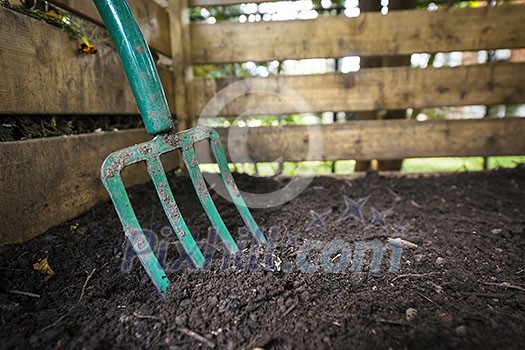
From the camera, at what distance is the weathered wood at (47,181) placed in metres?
1.02

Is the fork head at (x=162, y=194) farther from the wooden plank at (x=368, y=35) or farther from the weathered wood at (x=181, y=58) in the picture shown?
the wooden plank at (x=368, y=35)

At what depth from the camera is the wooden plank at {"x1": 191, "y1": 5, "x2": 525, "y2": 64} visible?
2039 mm

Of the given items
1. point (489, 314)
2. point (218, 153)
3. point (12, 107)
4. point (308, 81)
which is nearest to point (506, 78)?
point (308, 81)

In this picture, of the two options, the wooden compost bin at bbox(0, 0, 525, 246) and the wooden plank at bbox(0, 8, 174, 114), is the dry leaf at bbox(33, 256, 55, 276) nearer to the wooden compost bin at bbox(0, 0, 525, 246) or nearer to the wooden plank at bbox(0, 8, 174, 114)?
the wooden plank at bbox(0, 8, 174, 114)

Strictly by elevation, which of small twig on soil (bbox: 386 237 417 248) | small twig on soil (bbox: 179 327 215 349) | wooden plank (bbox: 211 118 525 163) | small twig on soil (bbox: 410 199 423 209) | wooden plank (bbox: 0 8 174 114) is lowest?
small twig on soil (bbox: 179 327 215 349)

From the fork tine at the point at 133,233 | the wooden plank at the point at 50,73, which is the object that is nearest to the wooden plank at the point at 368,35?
the wooden plank at the point at 50,73

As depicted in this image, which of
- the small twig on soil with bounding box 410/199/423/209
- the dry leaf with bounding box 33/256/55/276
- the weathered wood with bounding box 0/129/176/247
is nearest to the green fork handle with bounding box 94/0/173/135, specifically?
the weathered wood with bounding box 0/129/176/247

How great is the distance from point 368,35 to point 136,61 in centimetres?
157

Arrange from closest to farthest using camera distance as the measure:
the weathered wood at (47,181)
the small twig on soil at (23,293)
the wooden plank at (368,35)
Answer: the small twig on soil at (23,293) → the weathered wood at (47,181) → the wooden plank at (368,35)

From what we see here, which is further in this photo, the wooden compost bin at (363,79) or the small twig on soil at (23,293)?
the wooden compost bin at (363,79)

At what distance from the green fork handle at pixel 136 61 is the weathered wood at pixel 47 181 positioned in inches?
15.9

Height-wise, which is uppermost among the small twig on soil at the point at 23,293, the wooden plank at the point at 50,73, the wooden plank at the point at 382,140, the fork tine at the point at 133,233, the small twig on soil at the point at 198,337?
the wooden plank at the point at 50,73

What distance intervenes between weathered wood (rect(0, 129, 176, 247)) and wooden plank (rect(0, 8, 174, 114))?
12cm

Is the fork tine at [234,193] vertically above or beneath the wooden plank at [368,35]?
beneath
